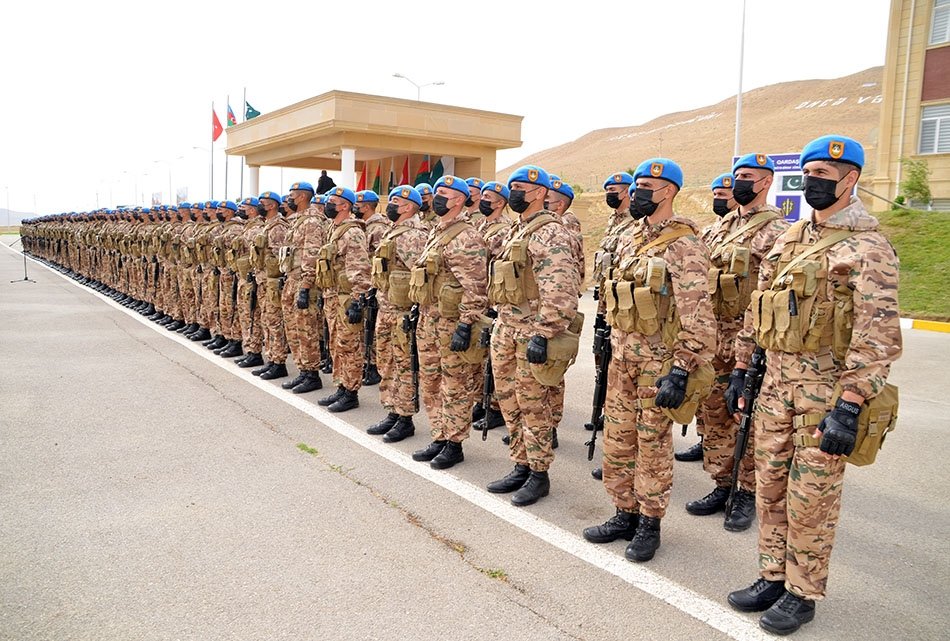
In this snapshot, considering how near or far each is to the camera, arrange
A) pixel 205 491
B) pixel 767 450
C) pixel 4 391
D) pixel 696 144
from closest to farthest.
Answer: pixel 767 450, pixel 205 491, pixel 4 391, pixel 696 144

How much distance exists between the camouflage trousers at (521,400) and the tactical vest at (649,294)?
0.88 m

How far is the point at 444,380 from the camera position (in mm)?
5066

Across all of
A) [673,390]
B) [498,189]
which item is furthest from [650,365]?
[498,189]

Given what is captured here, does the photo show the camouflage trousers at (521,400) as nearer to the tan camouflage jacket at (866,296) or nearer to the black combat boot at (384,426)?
the black combat boot at (384,426)

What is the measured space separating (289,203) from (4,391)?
356cm

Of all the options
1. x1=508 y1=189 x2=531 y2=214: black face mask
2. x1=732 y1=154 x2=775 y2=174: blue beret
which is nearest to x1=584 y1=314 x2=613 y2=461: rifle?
x1=508 y1=189 x2=531 y2=214: black face mask

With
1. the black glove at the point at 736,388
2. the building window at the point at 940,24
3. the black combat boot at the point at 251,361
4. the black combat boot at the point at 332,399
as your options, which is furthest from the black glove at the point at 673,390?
the building window at the point at 940,24

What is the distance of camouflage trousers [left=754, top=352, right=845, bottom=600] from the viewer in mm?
2934

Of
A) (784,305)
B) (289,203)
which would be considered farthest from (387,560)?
(289,203)

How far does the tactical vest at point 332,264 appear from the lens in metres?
6.64

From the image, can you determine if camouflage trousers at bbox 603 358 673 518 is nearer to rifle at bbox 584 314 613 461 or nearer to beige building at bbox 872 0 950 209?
rifle at bbox 584 314 613 461

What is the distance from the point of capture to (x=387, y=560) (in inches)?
137

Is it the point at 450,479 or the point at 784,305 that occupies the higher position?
the point at 784,305

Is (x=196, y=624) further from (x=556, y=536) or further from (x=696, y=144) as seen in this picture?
(x=696, y=144)
